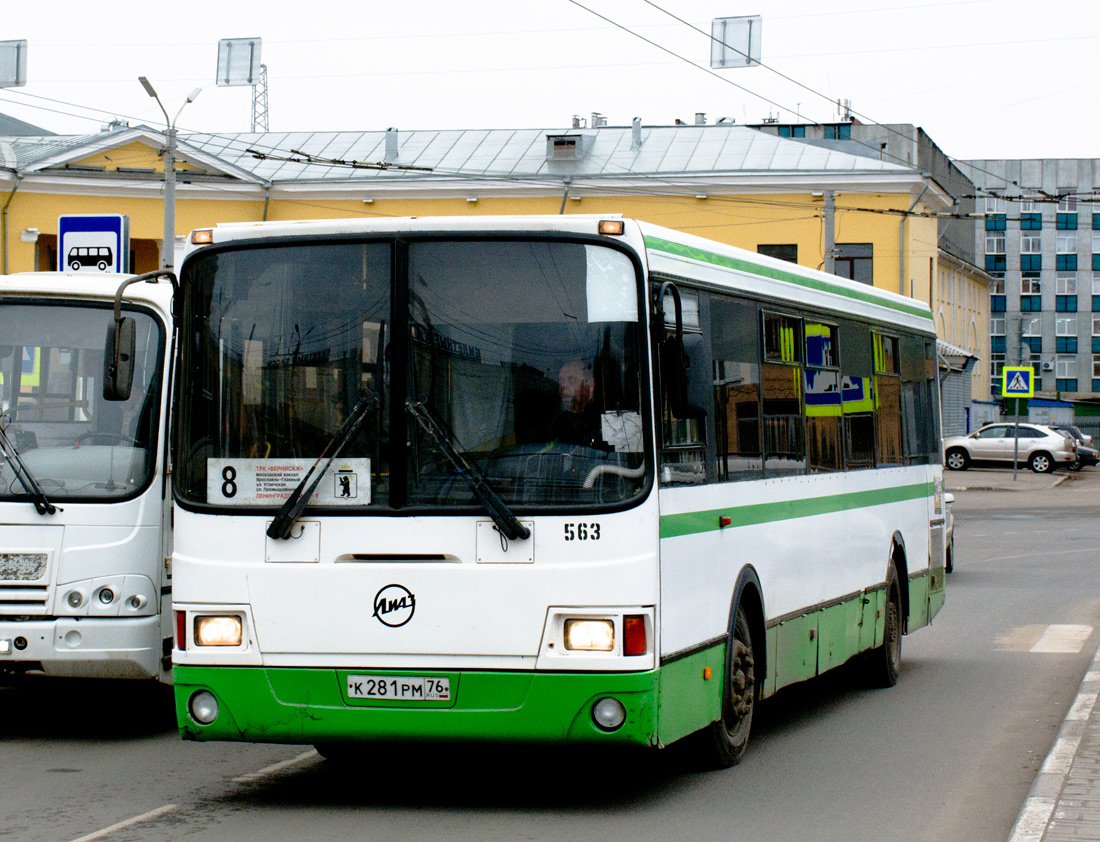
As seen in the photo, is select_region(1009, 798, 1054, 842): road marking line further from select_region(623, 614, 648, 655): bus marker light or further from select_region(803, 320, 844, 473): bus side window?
select_region(803, 320, 844, 473): bus side window

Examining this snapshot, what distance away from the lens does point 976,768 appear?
8.35 meters

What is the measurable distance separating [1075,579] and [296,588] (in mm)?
15014

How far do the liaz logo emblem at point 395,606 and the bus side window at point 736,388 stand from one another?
1793 mm

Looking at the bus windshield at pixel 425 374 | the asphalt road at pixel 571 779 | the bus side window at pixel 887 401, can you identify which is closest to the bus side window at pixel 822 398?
the bus side window at pixel 887 401

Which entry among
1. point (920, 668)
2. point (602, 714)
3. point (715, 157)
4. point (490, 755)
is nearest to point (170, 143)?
point (920, 668)

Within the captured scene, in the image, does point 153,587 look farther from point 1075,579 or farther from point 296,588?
point 1075,579

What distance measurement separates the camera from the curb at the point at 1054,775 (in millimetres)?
6477

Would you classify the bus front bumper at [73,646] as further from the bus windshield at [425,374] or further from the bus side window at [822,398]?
the bus side window at [822,398]

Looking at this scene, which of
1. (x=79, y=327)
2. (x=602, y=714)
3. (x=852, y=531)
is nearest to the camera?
(x=602, y=714)

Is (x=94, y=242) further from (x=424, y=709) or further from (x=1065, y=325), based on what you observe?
(x=1065, y=325)

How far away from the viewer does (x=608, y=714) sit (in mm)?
6695

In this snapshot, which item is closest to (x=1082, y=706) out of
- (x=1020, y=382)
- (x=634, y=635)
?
(x=634, y=635)

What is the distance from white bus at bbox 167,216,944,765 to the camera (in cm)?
677

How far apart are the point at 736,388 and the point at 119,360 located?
9.85 feet
